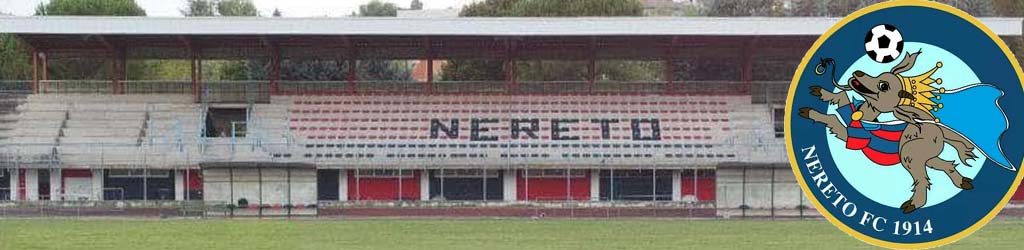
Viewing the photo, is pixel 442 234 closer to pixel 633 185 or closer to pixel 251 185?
pixel 251 185

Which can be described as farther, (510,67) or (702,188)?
(510,67)

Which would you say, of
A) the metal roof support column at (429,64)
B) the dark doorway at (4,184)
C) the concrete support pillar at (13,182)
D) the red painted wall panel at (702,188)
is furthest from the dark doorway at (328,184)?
the red painted wall panel at (702,188)

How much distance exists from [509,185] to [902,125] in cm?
3928

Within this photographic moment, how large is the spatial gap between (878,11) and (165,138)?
4198cm

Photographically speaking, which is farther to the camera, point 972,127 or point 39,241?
point 39,241

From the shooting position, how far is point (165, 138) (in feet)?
144

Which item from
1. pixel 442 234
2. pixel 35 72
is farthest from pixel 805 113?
pixel 35 72

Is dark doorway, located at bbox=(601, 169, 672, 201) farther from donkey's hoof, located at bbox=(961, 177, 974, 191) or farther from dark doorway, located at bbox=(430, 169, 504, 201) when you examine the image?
donkey's hoof, located at bbox=(961, 177, 974, 191)

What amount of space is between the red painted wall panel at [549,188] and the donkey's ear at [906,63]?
128 feet

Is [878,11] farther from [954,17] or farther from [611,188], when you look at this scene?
[611,188]

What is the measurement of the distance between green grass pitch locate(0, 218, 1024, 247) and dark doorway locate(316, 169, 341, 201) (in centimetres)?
663

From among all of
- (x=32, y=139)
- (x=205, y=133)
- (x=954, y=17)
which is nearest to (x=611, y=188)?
(x=205, y=133)

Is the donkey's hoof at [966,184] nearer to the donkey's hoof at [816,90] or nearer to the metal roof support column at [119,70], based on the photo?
the donkey's hoof at [816,90]

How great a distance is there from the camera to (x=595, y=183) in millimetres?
42312
